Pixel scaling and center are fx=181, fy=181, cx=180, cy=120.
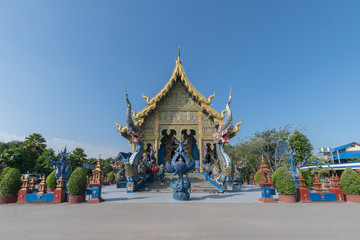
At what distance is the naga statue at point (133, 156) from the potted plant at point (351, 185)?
1165 centimetres

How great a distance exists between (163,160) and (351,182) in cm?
1585

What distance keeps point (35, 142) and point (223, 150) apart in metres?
35.7

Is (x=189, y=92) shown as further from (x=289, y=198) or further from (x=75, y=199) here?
(x=75, y=199)

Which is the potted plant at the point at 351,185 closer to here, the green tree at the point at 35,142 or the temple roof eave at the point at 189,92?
the temple roof eave at the point at 189,92

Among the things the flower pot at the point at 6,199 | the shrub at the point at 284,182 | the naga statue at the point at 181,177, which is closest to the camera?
the shrub at the point at 284,182

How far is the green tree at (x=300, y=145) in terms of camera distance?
3468cm

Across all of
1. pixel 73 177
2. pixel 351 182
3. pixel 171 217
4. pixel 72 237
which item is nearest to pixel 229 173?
pixel 351 182

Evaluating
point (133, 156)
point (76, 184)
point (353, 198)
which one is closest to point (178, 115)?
point (133, 156)

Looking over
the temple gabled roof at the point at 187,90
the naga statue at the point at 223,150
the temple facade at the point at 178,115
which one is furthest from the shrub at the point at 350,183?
the temple gabled roof at the point at 187,90

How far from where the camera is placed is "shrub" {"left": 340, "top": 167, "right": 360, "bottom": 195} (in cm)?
830

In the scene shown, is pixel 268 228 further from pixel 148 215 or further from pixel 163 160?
pixel 163 160

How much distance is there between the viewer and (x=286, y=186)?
27.2 ft

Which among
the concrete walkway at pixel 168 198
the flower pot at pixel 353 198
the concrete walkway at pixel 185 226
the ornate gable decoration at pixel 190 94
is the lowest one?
the concrete walkway at pixel 168 198

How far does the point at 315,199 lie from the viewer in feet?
27.5
